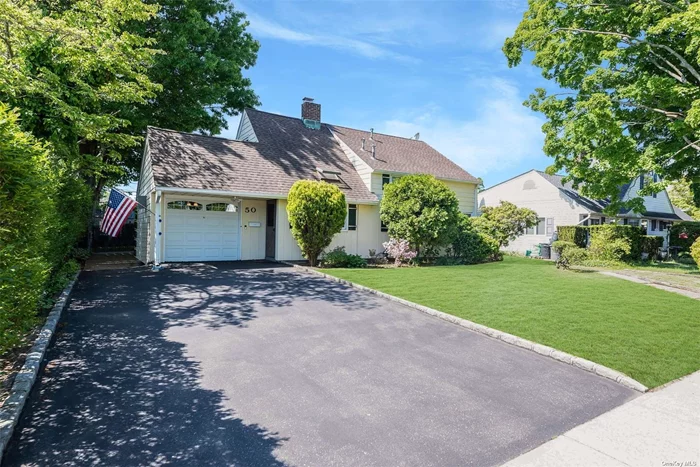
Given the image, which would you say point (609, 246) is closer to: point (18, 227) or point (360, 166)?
point (360, 166)

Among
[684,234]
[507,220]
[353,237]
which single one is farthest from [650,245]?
[353,237]

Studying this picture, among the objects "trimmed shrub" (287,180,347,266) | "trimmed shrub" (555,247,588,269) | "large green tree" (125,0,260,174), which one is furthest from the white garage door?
"trimmed shrub" (555,247,588,269)

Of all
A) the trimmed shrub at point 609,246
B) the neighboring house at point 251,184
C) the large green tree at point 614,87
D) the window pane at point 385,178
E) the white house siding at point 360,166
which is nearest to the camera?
the neighboring house at point 251,184

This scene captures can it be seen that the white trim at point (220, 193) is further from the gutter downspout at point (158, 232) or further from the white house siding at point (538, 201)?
the white house siding at point (538, 201)

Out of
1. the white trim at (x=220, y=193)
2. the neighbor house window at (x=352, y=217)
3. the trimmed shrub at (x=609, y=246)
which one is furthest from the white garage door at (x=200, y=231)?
the trimmed shrub at (x=609, y=246)

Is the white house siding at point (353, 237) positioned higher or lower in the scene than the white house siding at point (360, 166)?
lower

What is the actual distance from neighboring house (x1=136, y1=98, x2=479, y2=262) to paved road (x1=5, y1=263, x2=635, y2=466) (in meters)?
6.77

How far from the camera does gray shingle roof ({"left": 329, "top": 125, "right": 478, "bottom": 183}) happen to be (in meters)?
18.6

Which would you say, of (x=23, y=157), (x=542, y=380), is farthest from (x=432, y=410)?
(x=23, y=157)

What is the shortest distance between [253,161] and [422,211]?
301 inches

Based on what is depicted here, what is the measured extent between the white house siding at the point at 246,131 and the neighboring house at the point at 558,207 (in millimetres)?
18762

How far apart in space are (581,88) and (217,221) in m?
17.2

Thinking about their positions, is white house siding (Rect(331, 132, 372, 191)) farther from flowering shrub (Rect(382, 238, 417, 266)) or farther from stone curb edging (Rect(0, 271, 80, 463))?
stone curb edging (Rect(0, 271, 80, 463))

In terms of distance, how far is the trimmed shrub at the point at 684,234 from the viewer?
2341cm
